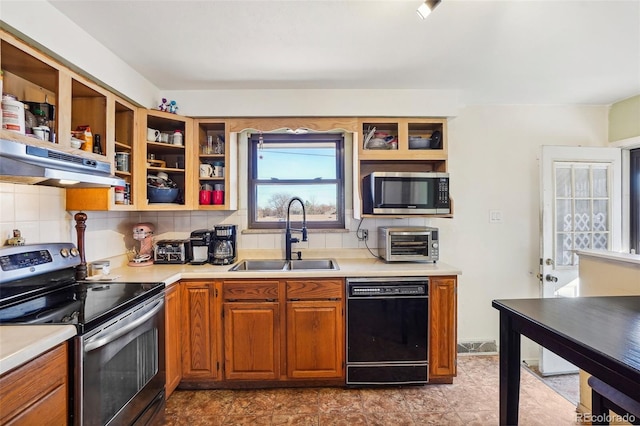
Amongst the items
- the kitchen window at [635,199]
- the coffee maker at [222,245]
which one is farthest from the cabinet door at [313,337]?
the kitchen window at [635,199]

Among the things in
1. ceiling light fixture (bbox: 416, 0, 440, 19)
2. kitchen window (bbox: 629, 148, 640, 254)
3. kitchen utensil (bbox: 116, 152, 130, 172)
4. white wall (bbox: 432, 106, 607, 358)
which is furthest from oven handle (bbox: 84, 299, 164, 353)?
kitchen window (bbox: 629, 148, 640, 254)

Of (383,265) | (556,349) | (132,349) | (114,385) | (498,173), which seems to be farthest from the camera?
(498,173)

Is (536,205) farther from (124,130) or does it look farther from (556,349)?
(124,130)

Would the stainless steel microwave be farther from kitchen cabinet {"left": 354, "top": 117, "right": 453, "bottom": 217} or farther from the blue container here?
the blue container

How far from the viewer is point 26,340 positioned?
1011 mm

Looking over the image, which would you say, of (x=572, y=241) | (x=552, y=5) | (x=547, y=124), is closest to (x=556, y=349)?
(x=552, y=5)

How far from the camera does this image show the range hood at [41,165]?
3.62 ft

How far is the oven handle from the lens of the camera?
121 centimetres

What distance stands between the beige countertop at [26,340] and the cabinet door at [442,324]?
2105 millimetres

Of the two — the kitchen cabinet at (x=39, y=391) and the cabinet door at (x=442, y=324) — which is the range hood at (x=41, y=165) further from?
the cabinet door at (x=442, y=324)

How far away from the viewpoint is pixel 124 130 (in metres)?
2.17

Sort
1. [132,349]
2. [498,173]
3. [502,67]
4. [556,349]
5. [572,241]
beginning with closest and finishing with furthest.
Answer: [556,349] < [132,349] < [502,67] < [572,241] < [498,173]

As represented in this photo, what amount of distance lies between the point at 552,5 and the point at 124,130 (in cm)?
277

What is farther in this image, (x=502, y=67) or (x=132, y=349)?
(x=502, y=67)
